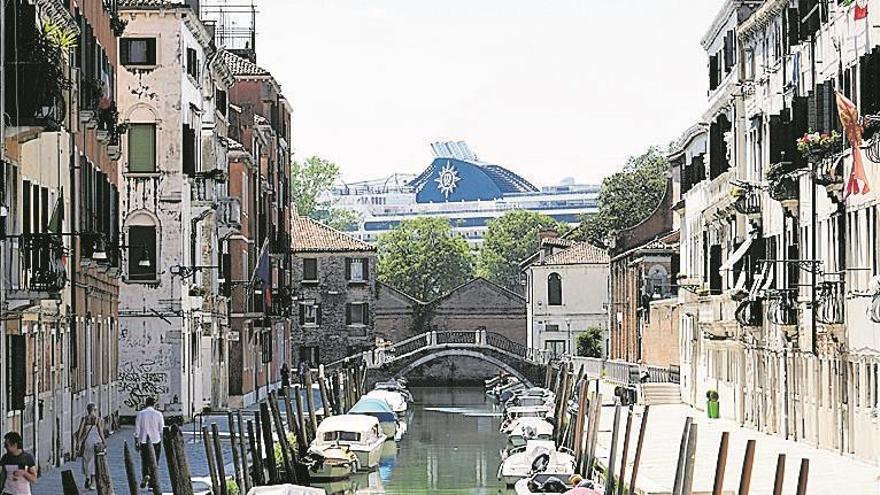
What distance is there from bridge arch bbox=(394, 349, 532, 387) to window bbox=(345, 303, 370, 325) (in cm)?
302

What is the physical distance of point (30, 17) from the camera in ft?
79.0

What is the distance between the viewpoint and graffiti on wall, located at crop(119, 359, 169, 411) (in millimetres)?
43406

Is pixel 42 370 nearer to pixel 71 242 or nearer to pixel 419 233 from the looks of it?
pixel 71 242

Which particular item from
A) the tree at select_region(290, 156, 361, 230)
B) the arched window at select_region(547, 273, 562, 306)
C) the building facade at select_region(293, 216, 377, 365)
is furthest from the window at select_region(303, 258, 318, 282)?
the tree at select_region(290, 156, 361, 230)

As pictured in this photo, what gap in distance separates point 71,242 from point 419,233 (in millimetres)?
90063

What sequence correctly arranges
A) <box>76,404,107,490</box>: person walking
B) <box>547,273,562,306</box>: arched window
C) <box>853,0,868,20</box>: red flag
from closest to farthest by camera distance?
<box>76,404,107,490</box>: person walking
<box>853,0,868,20</box>: red flag
<box>547,273,562,306</box>: arched window

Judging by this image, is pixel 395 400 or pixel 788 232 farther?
pixel 395 400

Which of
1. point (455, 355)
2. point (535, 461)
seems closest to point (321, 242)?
point (455, 355)

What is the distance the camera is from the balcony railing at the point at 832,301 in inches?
1296

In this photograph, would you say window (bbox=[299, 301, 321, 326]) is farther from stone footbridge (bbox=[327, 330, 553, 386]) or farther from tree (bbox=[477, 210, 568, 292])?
tree (bbox=[477, 210, 568, 292])

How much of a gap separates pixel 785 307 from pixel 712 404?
10.1 meters

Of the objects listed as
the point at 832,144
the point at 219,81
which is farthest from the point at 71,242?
the point at 219,81

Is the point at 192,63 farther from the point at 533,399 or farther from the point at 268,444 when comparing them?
the point at 533,399

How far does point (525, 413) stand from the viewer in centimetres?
5756
